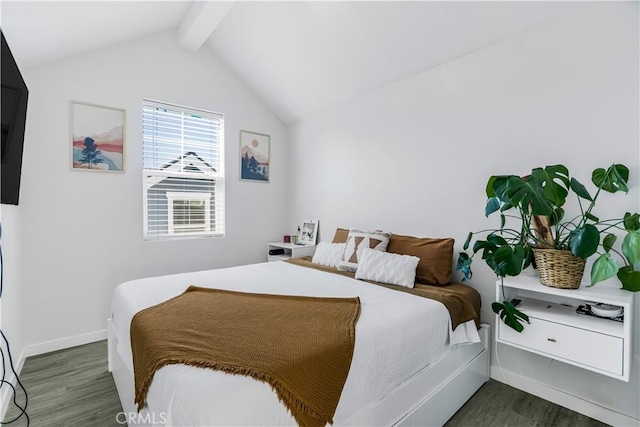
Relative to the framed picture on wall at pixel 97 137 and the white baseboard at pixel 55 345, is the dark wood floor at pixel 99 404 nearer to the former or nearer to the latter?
the white baseboard at pixel 55 345

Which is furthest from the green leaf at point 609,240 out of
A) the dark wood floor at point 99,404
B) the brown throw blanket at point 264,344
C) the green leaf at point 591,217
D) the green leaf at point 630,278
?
the brown throw blanket at point 264,344

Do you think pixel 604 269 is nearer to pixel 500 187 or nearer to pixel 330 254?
pixel 500 187

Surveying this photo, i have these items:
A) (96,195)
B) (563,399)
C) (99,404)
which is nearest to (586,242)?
(563,399)

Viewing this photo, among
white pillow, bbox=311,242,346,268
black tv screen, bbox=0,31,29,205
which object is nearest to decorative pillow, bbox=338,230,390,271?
white pillow, bbox=311,242,346,268

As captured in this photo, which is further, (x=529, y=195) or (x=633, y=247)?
(x=529, y=195)

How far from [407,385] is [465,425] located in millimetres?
567

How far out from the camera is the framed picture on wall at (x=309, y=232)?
387 centimetres

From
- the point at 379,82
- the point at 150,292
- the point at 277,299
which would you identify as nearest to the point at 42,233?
the point at 150,292

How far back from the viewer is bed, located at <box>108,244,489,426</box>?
1.03 metres

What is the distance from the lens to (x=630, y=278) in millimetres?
1520

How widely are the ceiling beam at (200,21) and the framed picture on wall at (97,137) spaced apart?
0.99m

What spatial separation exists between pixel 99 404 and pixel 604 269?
2.92 meters

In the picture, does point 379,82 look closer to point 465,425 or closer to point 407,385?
point 407,385

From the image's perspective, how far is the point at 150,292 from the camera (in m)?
2.01
